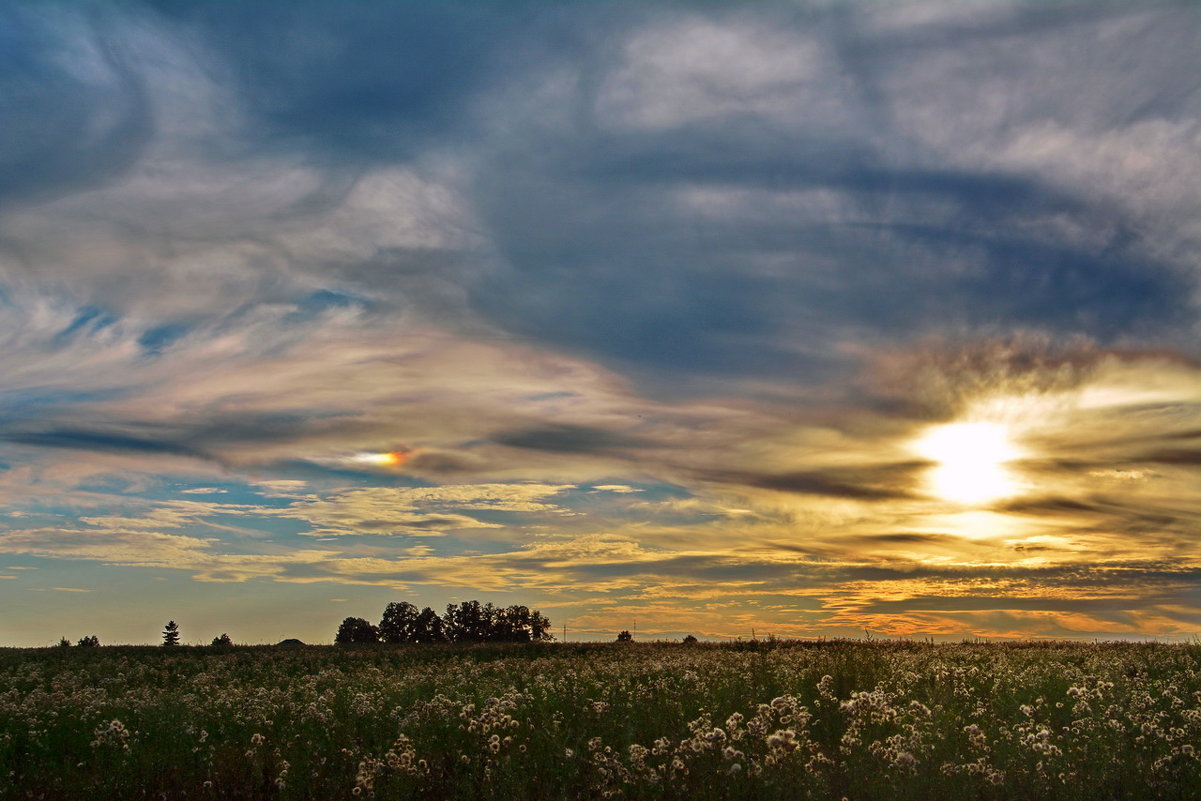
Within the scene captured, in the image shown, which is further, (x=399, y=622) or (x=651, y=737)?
(x=399, y=622)

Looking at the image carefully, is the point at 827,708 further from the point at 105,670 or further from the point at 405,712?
the point at 105,670

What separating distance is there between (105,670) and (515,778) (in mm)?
32715

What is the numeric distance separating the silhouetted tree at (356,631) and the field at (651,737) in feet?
274

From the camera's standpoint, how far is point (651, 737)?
12602 millimetres

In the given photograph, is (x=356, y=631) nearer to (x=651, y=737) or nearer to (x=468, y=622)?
(x=468, y=622)

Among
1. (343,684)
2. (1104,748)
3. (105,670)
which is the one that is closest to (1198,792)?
(1104,748)

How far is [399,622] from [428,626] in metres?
4.64

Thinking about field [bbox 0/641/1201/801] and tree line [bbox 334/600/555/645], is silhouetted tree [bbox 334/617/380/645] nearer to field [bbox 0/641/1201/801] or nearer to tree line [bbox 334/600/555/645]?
tree line [bbox 334/600/555/645]

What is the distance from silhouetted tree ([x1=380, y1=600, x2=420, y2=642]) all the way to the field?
8013 cm

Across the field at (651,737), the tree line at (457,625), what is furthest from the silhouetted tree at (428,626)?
the field at (651,737)

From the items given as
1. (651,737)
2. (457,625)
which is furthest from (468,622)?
(651,737)

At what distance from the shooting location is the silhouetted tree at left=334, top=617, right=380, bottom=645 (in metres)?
102

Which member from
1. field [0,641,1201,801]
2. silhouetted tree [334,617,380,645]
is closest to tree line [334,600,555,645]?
silhouetted tree [334,617,380,645]

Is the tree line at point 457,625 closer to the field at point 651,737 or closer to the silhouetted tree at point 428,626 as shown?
the silhouetted tree at point 428,626
